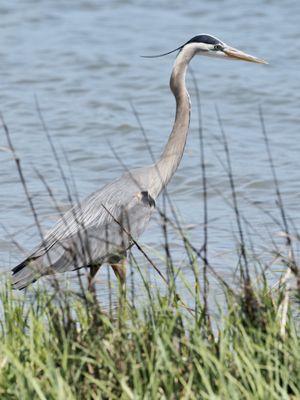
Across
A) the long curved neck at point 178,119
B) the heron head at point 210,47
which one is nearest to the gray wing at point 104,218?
the long curved neck at point 178,119

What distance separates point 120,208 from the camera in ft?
18.7

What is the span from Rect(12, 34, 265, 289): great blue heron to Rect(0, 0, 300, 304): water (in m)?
0.24

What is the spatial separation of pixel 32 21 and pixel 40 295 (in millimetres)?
10603

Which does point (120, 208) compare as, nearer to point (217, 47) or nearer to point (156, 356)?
point (217, 47)

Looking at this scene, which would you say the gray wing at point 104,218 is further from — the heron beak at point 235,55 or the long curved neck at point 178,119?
the heron beak at point 235,55

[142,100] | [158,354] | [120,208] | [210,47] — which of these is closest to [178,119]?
[210,47]

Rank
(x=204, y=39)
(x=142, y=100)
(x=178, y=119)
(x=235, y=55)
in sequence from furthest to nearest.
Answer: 1. (x=142, y=100)
2. (x=235, y=55)
3. (x=204, y=39)
4. (x=178, y=119)

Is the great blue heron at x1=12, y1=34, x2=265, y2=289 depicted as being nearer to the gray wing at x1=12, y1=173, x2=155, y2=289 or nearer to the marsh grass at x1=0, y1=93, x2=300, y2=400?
the gray wing at x1=12, y1=173, x2=155, y2=289

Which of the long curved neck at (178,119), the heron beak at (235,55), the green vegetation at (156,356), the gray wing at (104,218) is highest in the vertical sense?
the heron beak at (235,55)

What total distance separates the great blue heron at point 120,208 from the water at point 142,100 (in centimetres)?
24

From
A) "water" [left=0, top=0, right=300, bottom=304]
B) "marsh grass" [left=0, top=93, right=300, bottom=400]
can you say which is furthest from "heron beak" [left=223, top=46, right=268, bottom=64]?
"marsh grass" [left=0, top=93, right=300, bottom=400]

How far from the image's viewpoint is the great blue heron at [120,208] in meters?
5.30

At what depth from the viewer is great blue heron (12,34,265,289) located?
5305 mm

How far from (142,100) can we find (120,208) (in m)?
5.28
